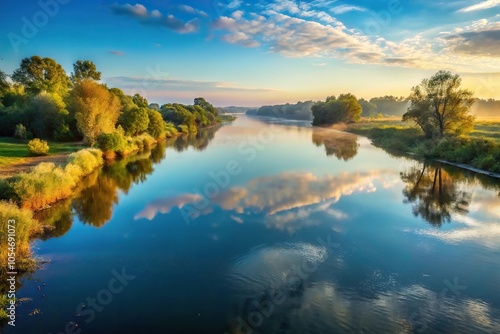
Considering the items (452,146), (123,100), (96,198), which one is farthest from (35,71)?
(452,146)

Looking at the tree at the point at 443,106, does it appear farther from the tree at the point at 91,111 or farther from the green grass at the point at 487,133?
the tree at the point at 91,111

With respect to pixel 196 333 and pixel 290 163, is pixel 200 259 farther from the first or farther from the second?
pixel 290 163

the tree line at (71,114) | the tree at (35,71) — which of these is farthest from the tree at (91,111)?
the tree at (35,71)

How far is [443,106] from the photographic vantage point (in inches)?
1598

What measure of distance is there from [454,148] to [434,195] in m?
17.1

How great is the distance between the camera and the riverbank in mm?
28438

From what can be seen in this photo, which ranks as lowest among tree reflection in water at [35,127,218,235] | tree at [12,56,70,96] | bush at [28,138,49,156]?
tree reflection in water at [35,127,218,235]

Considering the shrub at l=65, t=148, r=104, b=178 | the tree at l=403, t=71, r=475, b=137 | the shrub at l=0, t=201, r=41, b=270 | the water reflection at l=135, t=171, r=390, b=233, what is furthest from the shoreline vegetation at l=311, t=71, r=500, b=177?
the shrub at l=65, t=148, r=104, b=178

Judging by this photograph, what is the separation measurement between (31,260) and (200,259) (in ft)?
20.4

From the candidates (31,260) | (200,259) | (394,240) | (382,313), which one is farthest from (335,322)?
(31,260)

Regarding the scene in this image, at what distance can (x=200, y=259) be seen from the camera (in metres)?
12.2

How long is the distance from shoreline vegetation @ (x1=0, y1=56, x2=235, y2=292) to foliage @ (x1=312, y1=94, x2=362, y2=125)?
47717 millimetres

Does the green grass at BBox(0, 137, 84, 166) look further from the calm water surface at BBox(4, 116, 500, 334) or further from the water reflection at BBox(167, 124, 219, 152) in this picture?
the water reflection at BBox(167, 124, 219, 152)

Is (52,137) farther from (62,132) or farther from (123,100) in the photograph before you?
(123,100)
